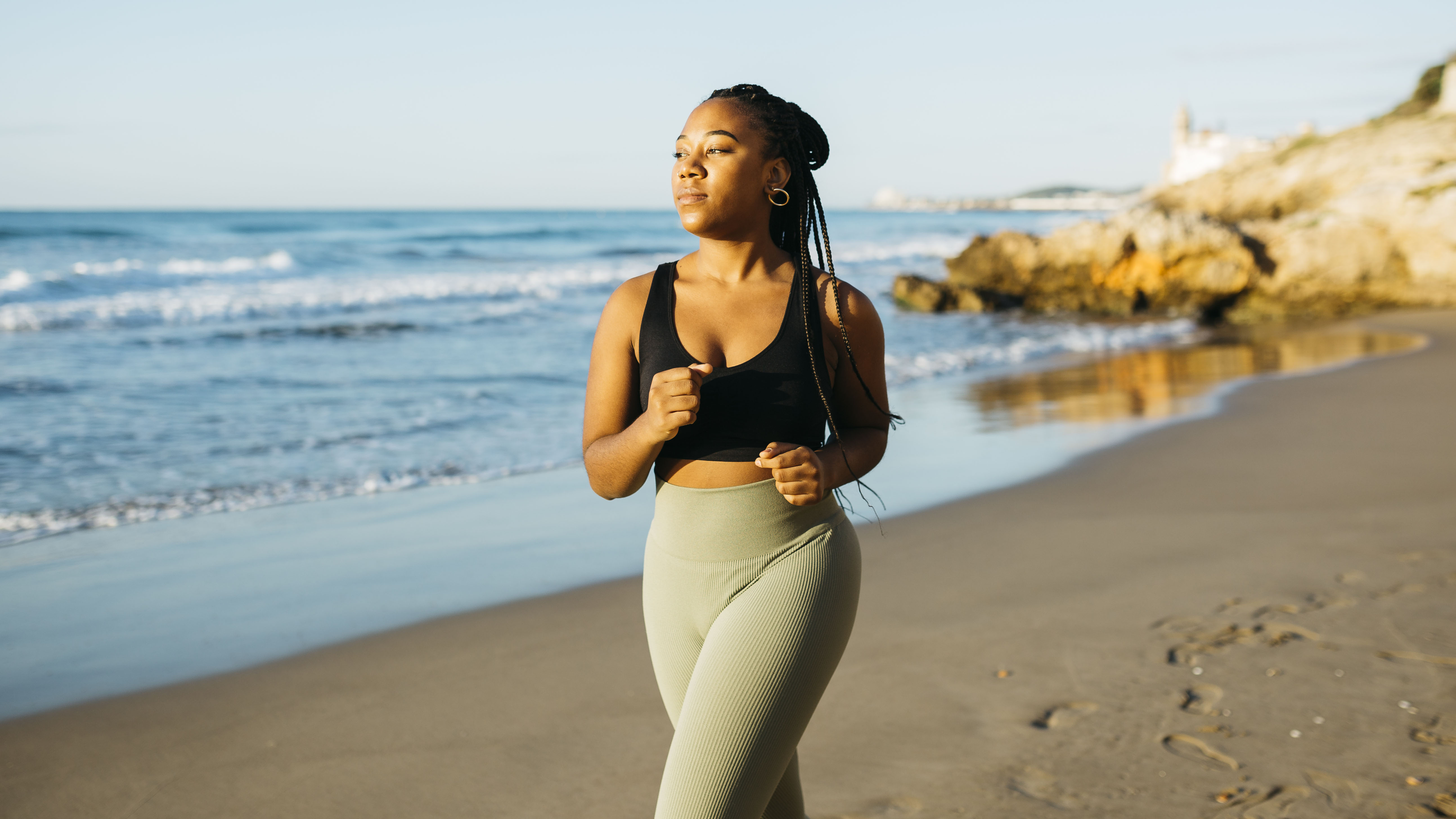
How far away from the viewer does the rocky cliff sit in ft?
61.2

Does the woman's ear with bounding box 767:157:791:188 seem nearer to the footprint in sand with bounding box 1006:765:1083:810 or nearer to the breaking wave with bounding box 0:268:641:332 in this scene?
the footprint in sand with bounding box 1006:765:1083:810

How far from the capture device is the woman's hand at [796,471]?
6.19ft

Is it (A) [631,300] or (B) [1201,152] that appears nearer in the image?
(A) [631,300]

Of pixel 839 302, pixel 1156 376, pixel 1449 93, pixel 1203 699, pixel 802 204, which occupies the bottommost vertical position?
pixel 1156 376

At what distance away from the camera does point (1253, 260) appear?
1920 cm

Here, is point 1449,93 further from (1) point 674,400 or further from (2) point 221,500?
(1) point 674,400

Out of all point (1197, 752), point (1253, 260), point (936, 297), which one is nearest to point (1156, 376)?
point (1253, 260)

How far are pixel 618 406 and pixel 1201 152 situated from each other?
385 feet

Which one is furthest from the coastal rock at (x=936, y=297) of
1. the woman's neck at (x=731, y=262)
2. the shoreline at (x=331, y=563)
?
the woman's neck at (x=731, y=262)

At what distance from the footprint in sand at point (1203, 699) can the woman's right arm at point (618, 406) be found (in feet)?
7.98

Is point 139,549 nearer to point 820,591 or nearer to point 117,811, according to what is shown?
point 117,811

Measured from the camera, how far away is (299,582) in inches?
213

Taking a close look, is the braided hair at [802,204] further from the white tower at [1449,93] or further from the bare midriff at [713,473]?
the white tower at [1449,93]

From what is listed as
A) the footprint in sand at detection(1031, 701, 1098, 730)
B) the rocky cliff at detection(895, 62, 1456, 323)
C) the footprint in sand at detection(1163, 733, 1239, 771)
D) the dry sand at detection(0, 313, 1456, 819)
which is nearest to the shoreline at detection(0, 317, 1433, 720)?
the dry sand at detection(0, 313, 1456, 819)
